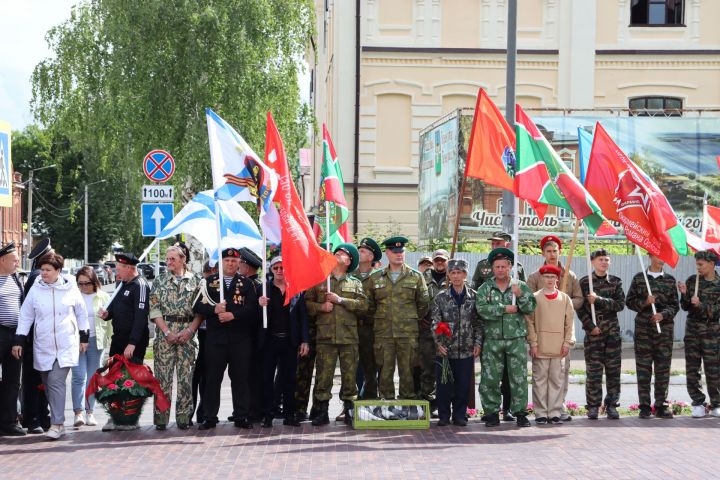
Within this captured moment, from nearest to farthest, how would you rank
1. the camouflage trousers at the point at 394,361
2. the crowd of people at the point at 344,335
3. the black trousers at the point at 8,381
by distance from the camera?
the black trousers at the point at 8,381 < the crowd of people at the point at 344,335 < the camouflage trousers at the point at 394,361

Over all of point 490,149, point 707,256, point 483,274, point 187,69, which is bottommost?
point 483,274

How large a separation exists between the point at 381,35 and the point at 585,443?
20452mm

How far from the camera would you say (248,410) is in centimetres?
1230

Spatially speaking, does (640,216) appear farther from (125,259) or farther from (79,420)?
(79,420)

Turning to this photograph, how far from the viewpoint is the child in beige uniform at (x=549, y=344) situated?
40.9 feet

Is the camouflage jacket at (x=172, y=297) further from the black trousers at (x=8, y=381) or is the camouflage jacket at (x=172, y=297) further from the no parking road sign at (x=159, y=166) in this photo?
the no parking road sign at (x=159, y=166)

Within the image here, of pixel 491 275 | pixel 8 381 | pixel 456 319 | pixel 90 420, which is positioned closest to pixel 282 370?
pixel 456 319

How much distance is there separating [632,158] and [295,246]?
14407mm

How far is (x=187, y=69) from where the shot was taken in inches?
1073

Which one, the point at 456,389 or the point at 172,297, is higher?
the point at 172,297

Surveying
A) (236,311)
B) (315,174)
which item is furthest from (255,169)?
(315,174)

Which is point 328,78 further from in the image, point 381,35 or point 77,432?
point 77,432

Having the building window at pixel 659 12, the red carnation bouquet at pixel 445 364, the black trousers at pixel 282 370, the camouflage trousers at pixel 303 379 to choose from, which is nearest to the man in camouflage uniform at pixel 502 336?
the red carnation bouquet at pixel 445 364

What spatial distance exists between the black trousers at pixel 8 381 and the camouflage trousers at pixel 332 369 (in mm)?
3116
